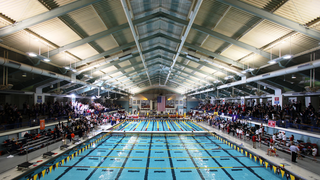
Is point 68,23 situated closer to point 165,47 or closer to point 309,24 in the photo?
point 165,47

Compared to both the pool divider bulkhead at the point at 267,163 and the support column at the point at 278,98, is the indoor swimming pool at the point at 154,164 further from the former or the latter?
the support column at the point at 278,98

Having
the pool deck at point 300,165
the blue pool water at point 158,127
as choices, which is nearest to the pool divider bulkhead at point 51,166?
the blue pool water at point 158,127

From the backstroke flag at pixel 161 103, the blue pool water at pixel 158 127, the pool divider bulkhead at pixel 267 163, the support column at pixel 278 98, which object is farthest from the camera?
the backstroke flag at pixel 161 103

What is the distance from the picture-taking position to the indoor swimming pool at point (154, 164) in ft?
22.0

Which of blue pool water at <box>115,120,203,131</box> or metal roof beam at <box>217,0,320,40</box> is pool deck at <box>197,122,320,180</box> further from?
blue pool water at <box>115,120,203,131</box>

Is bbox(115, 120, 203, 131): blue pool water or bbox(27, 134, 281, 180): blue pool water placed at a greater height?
bbox(27, 134, 281, 180): blue pool water

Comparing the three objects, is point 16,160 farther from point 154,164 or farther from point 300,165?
point 300,165

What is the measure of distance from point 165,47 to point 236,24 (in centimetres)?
711

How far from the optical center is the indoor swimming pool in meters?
6.71

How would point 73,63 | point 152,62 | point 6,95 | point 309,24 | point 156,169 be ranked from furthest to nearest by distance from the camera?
point 152,62
point 6,95
point 73,63
point 156,169
point 309,24

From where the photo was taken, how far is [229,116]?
1747 centimetres

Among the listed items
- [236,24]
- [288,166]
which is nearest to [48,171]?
[288,166]

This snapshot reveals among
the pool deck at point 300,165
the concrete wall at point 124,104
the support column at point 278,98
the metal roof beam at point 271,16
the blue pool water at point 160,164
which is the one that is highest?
the metal roof beam at point 271,16

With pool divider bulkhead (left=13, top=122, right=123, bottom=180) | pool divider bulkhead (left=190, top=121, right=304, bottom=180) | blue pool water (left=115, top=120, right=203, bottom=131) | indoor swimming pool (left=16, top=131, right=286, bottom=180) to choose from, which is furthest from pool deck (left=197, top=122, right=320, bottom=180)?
pool divider bulkhead (left=13, top=122, right=123, bottom=180)
